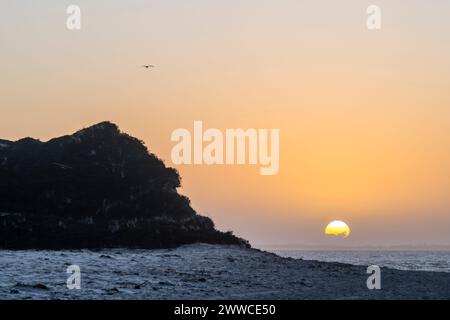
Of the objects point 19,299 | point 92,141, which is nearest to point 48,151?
point 92,141

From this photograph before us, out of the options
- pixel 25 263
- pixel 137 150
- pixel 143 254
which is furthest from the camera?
pixel 137 150

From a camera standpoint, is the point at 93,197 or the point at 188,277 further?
the point at 93,197

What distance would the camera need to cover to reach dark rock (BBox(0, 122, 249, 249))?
53.1m

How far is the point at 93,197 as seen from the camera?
5884cm

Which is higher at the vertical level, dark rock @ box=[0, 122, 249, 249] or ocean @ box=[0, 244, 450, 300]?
dark rock @ box=[0, 122, 249, 249]

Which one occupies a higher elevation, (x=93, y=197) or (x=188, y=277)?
(x=93, y=197)

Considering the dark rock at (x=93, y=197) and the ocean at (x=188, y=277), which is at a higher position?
the dark rock at (x=93, y=197)

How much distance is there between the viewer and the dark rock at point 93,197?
174ft

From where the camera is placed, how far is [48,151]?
6481 centimetres

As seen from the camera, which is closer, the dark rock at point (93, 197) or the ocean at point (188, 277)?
the ocean at point (188, 277)

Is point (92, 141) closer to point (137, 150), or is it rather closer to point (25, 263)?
point (137, 150)

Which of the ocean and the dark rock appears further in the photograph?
the dark rock
